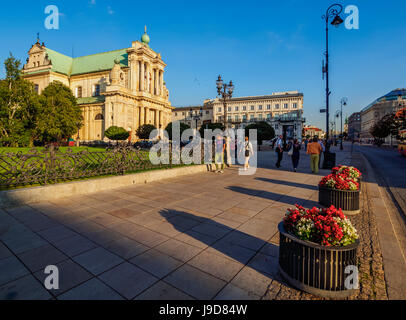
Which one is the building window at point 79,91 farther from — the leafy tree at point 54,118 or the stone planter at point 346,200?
the stone planter at point 346,200

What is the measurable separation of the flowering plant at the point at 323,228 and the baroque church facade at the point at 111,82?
163 ft

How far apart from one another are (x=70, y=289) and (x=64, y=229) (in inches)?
85.1

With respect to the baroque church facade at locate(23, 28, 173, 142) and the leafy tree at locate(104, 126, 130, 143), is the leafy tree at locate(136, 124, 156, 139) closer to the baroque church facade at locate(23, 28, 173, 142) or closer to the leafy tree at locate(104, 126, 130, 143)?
the leafy tree at locate(104, 126, 130, 143)

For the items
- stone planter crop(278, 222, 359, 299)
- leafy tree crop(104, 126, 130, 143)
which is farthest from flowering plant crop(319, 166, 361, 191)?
leafy tree crop(104, 126, 130, 143)

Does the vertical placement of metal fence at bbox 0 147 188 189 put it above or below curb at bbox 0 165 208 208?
above

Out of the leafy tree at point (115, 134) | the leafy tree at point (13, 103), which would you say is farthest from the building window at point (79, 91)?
the leafy tree at point (13, 103)

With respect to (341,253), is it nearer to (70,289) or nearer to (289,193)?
(70,289)

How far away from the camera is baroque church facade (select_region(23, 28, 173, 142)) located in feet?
158

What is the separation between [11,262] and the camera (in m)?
3.09

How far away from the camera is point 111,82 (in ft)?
161

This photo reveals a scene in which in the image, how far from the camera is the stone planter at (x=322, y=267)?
2461mm

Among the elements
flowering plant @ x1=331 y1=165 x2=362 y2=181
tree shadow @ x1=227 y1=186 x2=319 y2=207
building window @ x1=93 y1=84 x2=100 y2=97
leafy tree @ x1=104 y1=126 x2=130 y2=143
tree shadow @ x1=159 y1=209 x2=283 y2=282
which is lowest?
tree shadow @ x1=159 y1=209 x2=283 y2=282

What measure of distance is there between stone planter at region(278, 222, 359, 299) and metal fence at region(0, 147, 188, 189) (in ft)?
24.0
